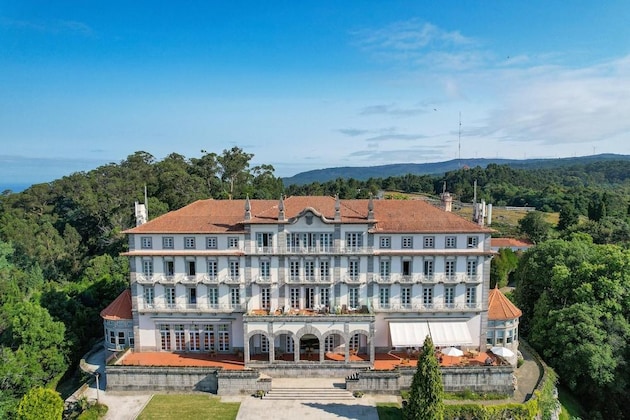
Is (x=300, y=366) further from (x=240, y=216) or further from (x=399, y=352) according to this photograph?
(x=240, y=216)

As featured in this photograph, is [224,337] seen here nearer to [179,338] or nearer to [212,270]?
[179,338]

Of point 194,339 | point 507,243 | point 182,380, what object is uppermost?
point 507,243

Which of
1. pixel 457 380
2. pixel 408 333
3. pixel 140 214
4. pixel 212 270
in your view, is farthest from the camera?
pixel 140 214

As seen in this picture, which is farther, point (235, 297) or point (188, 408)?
point (235, 297)

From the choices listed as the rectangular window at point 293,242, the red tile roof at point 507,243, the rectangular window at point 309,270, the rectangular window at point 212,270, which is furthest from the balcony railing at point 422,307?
the red tile roof at point 507,243

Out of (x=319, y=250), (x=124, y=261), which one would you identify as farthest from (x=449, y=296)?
(x=124, y=261)

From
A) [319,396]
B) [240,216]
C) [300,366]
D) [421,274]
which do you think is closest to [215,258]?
[240,216]

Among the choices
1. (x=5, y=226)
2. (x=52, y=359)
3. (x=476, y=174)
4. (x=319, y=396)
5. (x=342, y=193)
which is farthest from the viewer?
(x=476, y=174)
